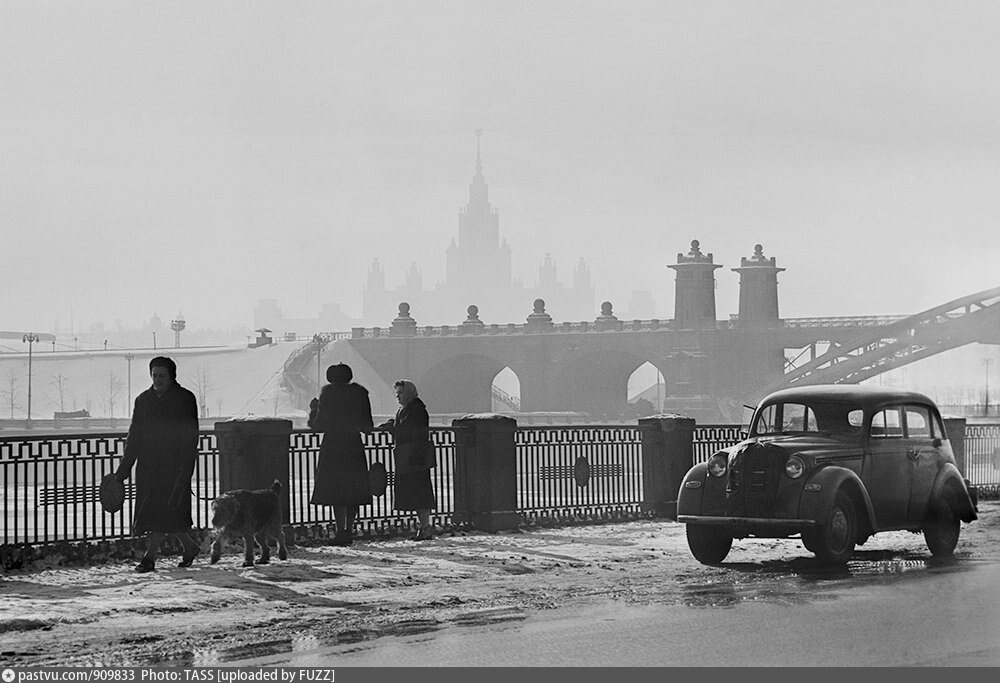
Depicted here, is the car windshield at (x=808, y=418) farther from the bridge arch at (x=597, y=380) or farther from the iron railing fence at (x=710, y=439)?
the bridge arch at (x=597, y=380)

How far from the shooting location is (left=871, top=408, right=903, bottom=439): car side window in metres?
14.9

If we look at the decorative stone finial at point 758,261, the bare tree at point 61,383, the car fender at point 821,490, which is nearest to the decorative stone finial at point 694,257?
the decorative stone finial at point 758,261

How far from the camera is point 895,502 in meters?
14.9

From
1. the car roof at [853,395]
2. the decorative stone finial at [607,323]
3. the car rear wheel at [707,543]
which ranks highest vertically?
the decorative stone finial at [607,323]

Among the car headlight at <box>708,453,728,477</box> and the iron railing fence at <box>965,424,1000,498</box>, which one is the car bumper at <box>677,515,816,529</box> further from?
the iron railing fence at <box>965,424,1000,498</box>

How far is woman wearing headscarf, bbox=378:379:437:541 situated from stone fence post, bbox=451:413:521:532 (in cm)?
122

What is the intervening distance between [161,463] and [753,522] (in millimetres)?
5418

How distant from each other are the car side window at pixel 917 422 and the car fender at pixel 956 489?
425 millimetres

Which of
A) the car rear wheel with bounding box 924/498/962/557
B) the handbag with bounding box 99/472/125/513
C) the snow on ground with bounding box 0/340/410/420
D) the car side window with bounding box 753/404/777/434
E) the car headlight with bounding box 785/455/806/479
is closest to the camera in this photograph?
the handbag with bounding box 99/472/125/513

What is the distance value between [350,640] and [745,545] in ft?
27.1

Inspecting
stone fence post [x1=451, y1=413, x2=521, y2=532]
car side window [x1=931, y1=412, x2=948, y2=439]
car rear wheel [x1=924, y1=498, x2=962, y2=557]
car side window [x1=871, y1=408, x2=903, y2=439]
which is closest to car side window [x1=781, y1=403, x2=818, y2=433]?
car side window [x1=871, y1=408, x2=903, y2=439]

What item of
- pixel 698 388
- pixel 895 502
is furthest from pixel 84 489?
pixel 698 388

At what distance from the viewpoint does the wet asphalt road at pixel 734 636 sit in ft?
28.3

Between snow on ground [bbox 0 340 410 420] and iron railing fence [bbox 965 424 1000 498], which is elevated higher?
snow on ground [bbox 0 340 410 420]
